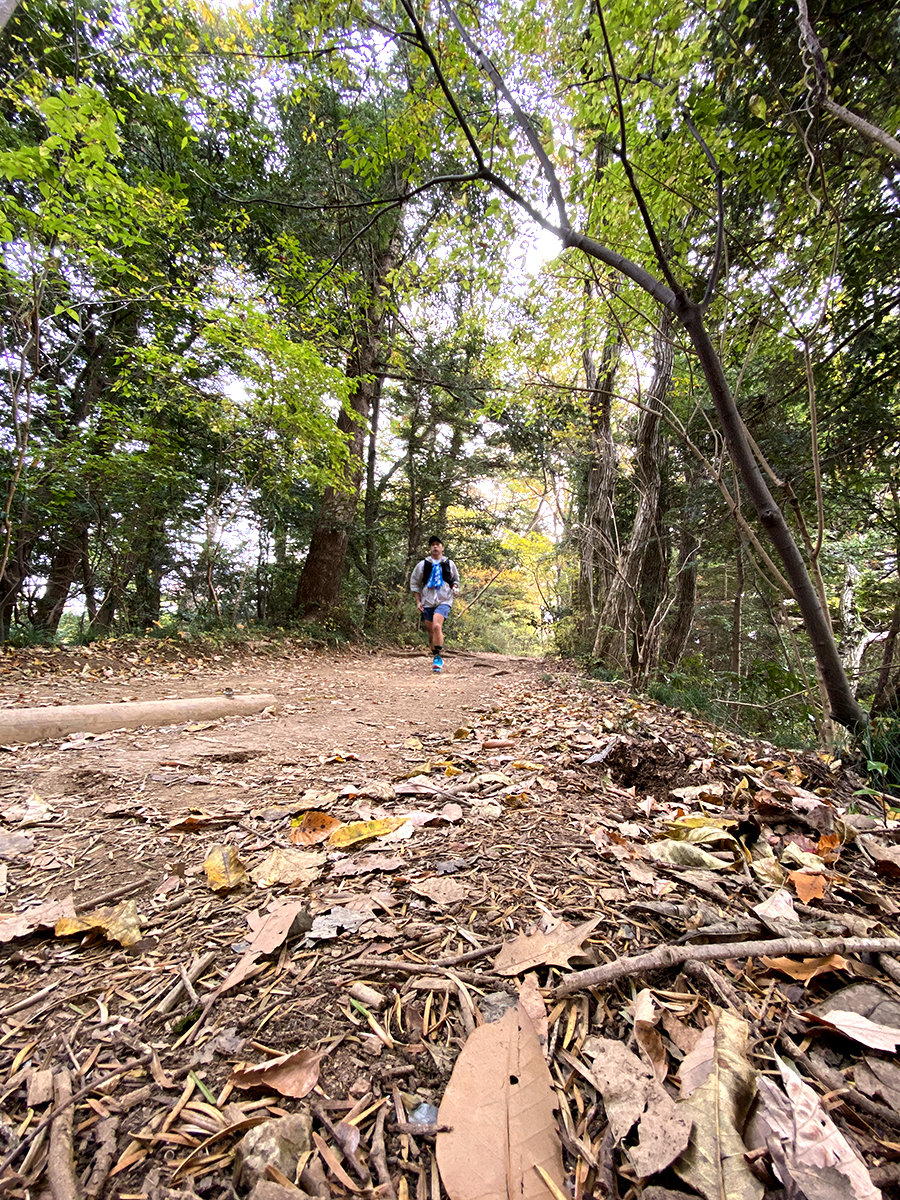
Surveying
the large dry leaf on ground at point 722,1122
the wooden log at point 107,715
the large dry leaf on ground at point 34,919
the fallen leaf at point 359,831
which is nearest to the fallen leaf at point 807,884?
the large dry leaf on ground at point 722,1122

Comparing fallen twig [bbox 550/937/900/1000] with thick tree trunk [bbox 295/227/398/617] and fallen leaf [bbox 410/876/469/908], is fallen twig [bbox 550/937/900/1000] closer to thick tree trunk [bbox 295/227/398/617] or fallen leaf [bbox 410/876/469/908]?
fallen leaf [bbox 410/876/469/908]

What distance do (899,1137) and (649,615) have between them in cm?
629

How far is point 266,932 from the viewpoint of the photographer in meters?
1.09

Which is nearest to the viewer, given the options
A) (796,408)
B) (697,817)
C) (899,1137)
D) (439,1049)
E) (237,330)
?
(899,1137)

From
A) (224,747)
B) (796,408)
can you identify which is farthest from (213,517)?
(796,408)

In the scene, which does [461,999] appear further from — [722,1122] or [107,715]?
[107,715]

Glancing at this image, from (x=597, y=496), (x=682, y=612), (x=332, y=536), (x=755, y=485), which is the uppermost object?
(x=597, y=496)

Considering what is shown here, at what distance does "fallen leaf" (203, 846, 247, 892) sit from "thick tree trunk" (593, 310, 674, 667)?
187 inches

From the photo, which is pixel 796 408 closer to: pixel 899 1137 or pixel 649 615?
pixel 649 615

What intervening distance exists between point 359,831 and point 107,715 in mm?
2514

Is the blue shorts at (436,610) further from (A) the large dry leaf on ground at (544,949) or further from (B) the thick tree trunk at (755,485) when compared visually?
(A) the large dry leaf on ground at (544,949)

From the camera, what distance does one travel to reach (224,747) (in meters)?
2.68

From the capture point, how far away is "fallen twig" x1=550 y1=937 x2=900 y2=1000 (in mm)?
893

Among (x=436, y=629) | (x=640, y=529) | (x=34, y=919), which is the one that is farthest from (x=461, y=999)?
(x=436, y=629)
